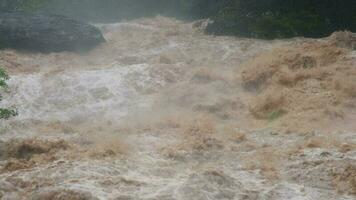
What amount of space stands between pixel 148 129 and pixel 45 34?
10094mm

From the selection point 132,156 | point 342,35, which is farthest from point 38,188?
point 342,35

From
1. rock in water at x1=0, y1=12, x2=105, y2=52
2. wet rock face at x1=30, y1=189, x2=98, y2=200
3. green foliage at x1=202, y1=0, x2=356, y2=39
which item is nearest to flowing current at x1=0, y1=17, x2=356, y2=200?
wet rock face at x1=30, y1=189, x2=98, y2=200

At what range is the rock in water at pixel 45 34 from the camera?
2208 cm

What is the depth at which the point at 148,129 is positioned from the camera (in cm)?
1388

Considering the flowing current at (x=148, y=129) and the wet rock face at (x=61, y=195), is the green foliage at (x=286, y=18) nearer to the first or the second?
the flowing current at (x=148, y=129)

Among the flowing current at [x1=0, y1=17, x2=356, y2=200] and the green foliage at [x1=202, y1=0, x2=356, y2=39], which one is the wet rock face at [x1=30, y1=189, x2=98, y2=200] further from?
the green foliage at [x1=202, y1=0, x2=356, y2=39]

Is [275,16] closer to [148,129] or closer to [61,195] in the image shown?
[148,129]

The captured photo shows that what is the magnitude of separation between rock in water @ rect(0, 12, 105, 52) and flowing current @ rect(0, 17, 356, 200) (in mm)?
651

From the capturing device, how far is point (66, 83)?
17.5m

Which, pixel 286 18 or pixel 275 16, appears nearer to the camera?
pixel 286 18

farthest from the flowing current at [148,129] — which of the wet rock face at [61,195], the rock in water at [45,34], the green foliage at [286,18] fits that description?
the green foliage at [286,18]

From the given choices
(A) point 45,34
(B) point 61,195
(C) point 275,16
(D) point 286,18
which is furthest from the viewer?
(C) point 275,16

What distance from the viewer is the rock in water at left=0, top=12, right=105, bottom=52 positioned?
72.4 ft

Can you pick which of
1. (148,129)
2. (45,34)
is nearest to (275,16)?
(45,34)
